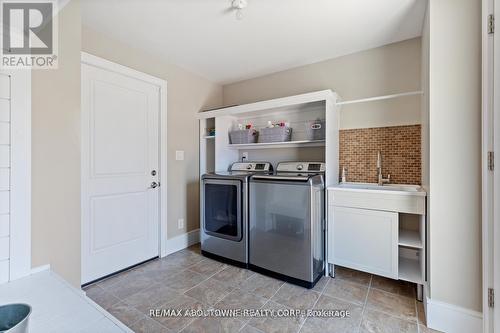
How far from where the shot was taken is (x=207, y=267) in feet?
8.11

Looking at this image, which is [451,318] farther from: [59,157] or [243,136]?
[59,157]

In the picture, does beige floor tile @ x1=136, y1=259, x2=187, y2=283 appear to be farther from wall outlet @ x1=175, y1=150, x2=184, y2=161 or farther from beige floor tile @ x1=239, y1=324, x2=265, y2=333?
wall outlet @ x1=175, y1=150, x2=184, y2=161

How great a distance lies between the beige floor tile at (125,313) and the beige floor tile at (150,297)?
36mm

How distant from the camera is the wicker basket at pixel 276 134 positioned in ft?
8.73

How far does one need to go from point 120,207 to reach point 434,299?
2726mm

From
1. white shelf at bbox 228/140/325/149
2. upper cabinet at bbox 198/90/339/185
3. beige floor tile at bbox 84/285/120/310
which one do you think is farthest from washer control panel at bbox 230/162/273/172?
beige floor tile at bbox 84/285/120/310

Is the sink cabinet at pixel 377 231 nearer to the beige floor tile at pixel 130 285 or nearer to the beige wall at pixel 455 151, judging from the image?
the beige wall at pixel 455 151

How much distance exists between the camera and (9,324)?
64cm

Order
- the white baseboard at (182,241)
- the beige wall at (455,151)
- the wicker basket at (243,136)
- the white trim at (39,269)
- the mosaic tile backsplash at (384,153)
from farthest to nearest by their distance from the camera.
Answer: the wicker basket at (243,136), the white baseboard at (182,241), the mosaic tile backsplash at (384,153), the beige wall at (455,151), the white trim at (39,269)

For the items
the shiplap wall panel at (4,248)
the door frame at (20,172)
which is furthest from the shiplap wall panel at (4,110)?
the shiplap wall panel at (4,248)

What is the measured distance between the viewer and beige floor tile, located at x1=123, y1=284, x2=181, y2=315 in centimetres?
181

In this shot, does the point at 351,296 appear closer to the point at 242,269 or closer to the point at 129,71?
the point at 242,269

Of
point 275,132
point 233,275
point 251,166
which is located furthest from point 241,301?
point 275,132

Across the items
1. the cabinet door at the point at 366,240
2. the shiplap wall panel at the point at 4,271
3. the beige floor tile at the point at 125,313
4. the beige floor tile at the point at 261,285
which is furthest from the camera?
the beige floor tile at the point at 261,285
